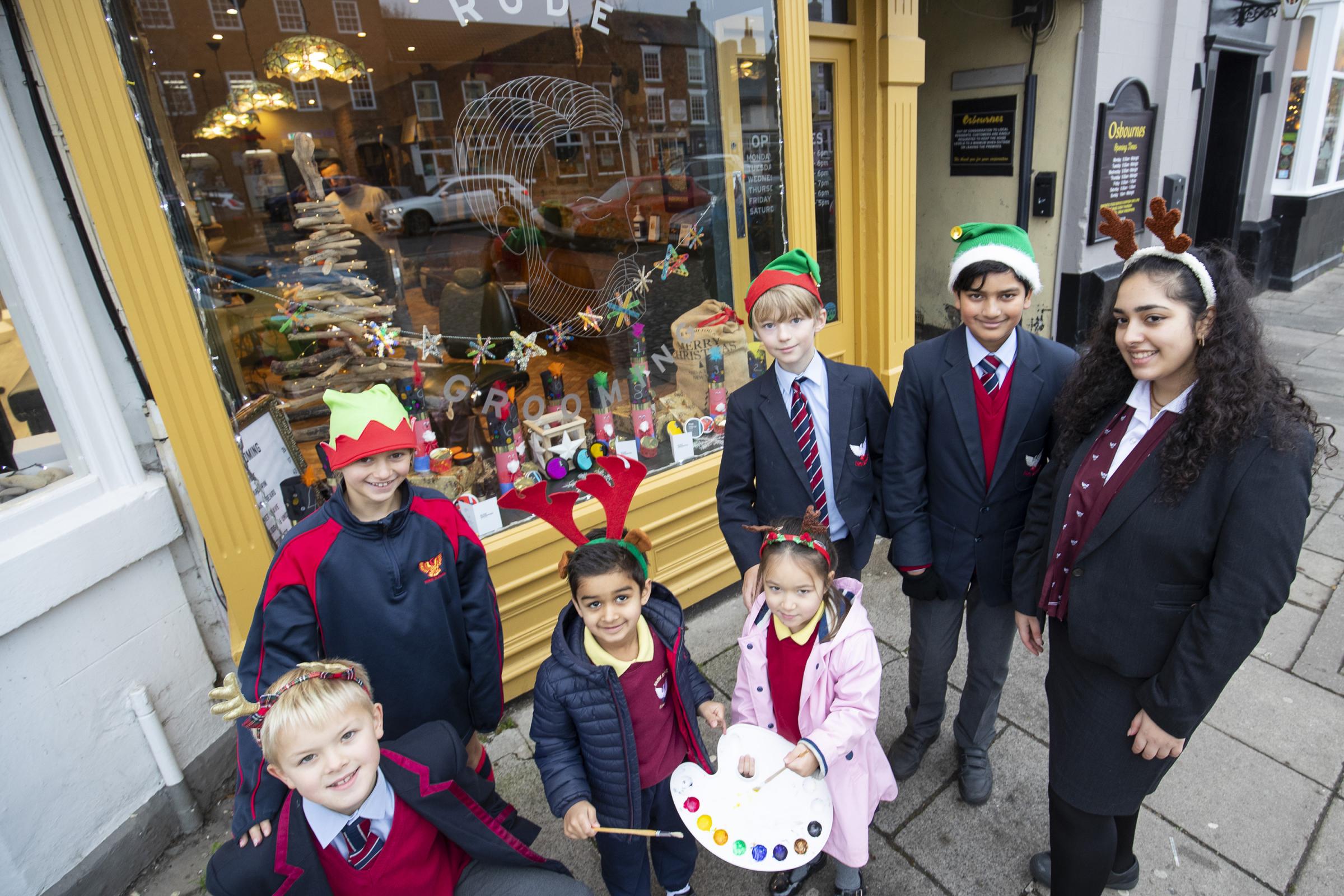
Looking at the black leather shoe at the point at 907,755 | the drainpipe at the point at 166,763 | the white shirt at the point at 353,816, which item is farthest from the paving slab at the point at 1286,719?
the drainpipe at the point at 166,763

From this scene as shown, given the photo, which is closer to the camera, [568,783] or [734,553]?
[568,783]

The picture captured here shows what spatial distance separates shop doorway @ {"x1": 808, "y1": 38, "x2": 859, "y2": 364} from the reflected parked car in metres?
1.67

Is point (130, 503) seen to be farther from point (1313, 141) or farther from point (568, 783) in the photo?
point (1313, 141)

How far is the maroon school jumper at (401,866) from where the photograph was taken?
1.56 meters

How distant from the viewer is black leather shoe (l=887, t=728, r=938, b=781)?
2.62m

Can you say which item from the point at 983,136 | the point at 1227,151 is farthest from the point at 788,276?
the point at 1227,151

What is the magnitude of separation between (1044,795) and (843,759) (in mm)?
1075

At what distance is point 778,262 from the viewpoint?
2.33m

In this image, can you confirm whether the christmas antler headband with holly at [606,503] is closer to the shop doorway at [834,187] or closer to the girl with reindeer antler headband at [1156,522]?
the girl with reindeer antler headband at [1156,522]

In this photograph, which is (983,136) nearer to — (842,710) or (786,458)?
(786,458)

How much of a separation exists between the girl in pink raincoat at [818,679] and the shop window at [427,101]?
2.30 metres

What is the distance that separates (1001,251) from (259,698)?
2.17 metres

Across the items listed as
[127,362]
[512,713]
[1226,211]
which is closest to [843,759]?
[512,713]

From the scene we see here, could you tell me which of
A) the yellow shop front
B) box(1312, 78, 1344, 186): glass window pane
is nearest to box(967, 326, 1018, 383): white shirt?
the yellow shop front
